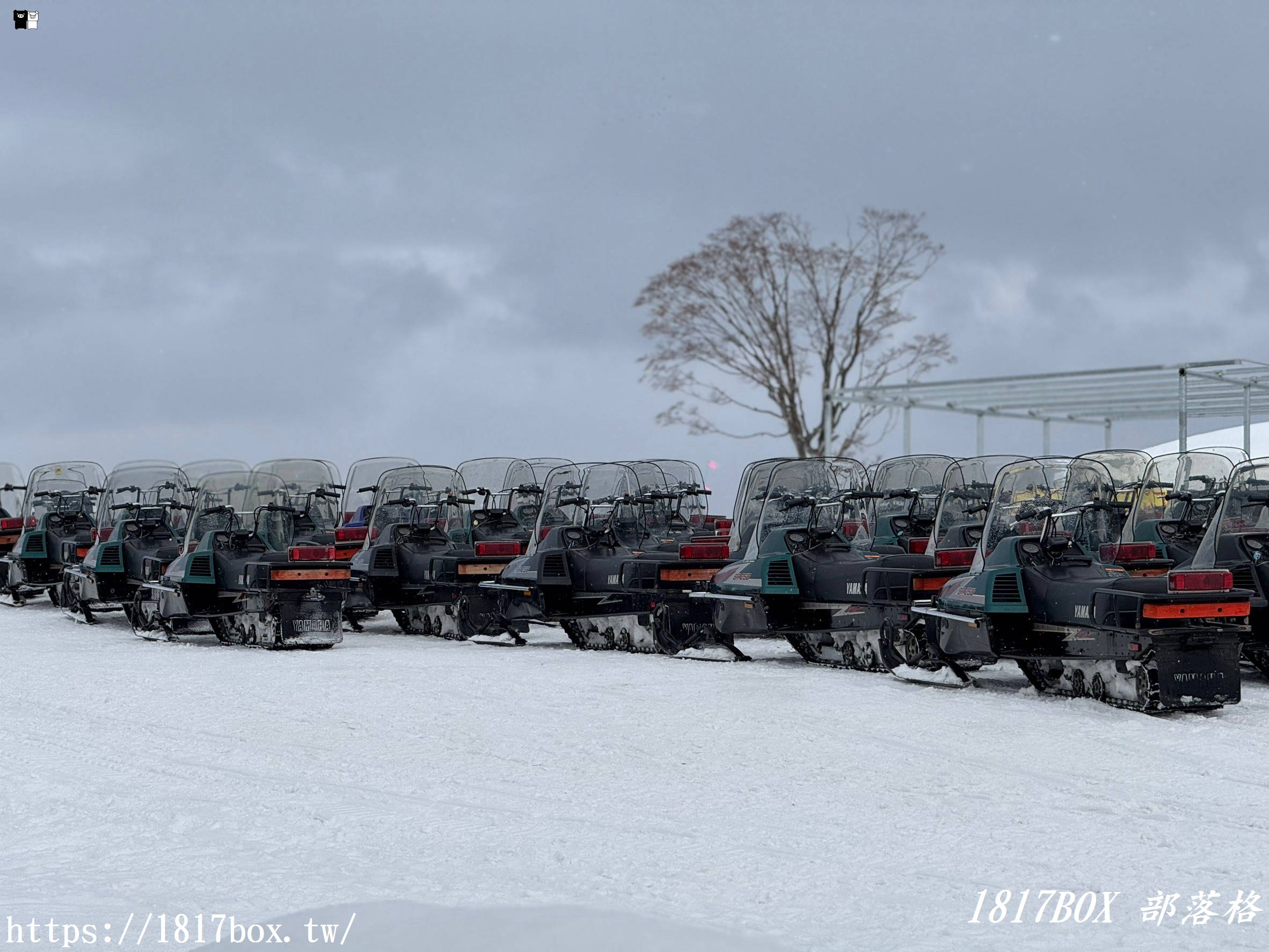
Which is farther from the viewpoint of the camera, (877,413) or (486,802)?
(877,413)

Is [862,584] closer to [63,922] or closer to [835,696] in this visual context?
[835,696]

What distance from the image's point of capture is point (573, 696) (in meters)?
9.55

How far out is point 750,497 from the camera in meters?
12.6

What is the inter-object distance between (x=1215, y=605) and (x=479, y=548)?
7938 mm

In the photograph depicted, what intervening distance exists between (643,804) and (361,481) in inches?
420

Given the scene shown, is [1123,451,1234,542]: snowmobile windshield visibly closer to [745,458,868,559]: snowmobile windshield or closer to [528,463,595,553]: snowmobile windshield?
[745,458,868,559]: snowmobile windshield

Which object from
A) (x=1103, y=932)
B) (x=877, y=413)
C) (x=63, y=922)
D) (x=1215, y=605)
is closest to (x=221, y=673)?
(x=63, y=922)

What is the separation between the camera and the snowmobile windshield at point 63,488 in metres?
20.3

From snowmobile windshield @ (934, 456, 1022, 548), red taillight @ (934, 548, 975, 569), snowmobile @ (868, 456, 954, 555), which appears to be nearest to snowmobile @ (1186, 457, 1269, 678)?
red taillight @ (934, 548, 975, 569)

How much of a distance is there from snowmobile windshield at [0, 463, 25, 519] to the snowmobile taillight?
16.1m

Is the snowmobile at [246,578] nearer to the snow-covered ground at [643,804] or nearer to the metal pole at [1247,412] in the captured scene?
the snow-covered ground at [643,804]

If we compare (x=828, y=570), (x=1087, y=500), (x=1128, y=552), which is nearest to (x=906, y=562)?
(x=828, y=570)

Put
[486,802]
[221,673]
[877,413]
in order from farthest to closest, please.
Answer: [877,413] < [221,673] < [486,802]

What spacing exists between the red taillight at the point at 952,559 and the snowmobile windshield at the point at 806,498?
1063 millimetres
